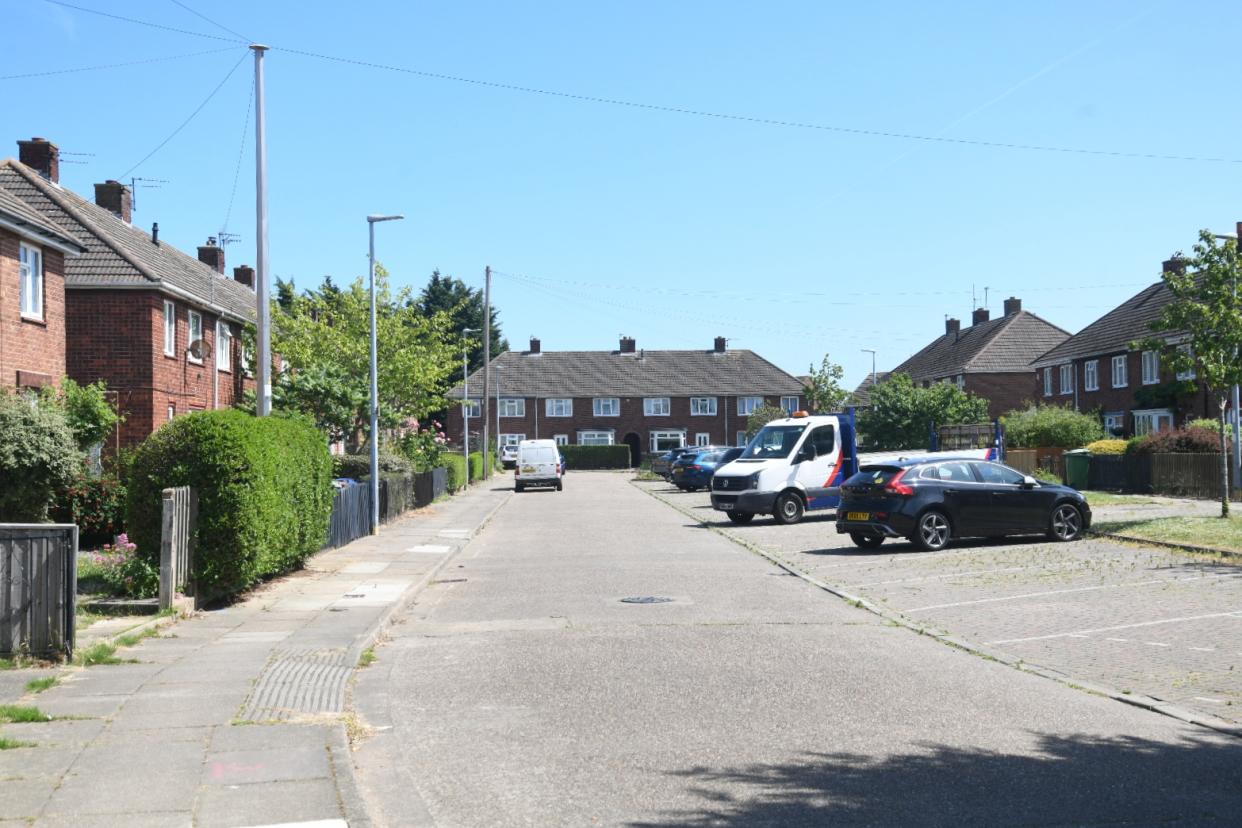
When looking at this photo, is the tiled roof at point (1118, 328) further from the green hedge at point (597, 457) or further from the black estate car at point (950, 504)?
the green hedge at point (597, 457)

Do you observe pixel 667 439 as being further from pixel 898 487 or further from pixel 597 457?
pixel 898 487

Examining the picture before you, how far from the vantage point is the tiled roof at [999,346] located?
71.4m

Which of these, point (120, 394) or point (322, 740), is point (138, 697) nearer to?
point (322, 740)

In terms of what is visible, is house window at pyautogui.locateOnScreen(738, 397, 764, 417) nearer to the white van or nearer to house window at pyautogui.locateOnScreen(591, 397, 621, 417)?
house window at pyautogui.locateOnScreen(591, 397, 621, 417)

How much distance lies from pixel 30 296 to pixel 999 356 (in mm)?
58879

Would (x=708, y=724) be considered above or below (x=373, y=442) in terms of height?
below

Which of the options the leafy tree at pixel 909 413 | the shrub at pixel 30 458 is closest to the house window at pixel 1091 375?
the leafy tree at pixel 909 413

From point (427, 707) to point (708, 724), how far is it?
6.73 ft

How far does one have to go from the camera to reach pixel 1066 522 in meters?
20.7

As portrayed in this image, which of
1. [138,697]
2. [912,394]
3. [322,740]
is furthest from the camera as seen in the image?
[912,394]

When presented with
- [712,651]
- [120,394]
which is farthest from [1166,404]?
[712,651]

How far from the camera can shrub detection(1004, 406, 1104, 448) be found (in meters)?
40.8

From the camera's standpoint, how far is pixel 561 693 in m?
8.73

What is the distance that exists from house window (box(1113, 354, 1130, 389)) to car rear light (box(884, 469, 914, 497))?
1366 inches
